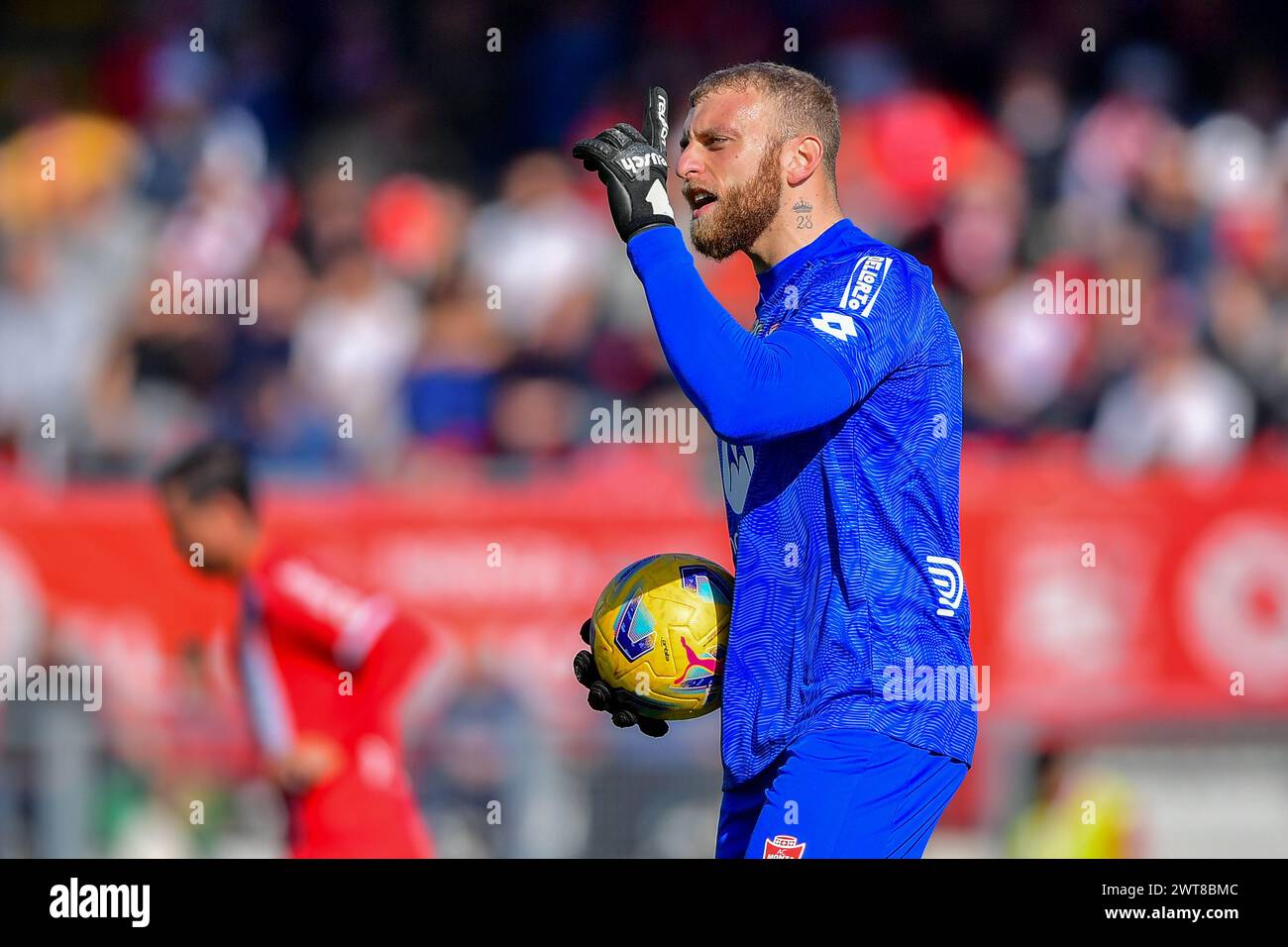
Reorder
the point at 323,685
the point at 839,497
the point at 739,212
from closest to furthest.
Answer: the point at 839,497, the point at 739,212, the point at 323,685

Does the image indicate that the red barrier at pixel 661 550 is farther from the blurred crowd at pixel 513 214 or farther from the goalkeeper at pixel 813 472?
the goalkeeper at pixel 813 472

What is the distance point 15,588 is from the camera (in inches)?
368

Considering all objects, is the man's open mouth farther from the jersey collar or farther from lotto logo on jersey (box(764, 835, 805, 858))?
lotto logo on jersey (box(764, 835, 805, 858))

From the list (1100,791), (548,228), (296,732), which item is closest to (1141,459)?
(1100,791)

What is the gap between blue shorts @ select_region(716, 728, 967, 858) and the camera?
403 centimetres

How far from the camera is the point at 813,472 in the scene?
424cm

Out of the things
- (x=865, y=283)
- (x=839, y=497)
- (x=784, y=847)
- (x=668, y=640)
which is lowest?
(x=784, y=847)

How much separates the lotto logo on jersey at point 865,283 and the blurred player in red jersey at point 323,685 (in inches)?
139

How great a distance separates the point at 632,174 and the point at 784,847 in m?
1.52

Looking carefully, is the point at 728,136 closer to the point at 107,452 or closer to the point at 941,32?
the point at 107,452

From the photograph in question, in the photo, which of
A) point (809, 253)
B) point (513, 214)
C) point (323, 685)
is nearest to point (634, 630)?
point (809, 253)

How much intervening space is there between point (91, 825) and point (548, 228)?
15.7 ft

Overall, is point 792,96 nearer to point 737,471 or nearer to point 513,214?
point 737,471

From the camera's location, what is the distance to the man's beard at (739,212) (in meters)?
4.43
